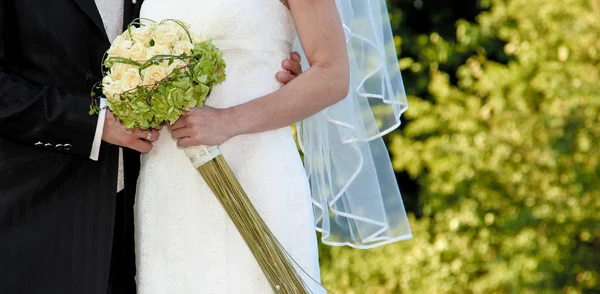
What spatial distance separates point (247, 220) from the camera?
297 cm

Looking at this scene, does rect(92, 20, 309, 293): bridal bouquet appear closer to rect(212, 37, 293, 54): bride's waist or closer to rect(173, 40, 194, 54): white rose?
rect(173, 40, 194, 54): white rose

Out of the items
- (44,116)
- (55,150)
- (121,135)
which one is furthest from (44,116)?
(121,135)

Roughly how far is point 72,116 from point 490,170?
3.41 metres

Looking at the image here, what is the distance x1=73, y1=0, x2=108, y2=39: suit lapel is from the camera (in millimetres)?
3088

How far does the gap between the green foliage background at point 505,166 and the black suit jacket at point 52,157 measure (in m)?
3.10

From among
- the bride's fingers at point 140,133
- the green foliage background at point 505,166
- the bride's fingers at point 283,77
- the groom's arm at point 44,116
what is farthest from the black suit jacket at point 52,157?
the green foliage background at point 505,166

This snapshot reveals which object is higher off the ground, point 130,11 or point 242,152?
point 130,11

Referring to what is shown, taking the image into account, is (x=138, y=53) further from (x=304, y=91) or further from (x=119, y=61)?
(x=304, y=91)

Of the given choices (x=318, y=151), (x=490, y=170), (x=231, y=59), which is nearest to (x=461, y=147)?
(x=490, y=170)

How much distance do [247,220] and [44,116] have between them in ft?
2.28

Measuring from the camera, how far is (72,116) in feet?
9.85

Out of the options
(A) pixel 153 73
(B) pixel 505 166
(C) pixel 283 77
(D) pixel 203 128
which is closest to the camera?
(A) pixel 153 73

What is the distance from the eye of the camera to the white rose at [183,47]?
279cm

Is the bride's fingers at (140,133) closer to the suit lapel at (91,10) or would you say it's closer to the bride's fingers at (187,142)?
the bride's fingers at (187,142)
